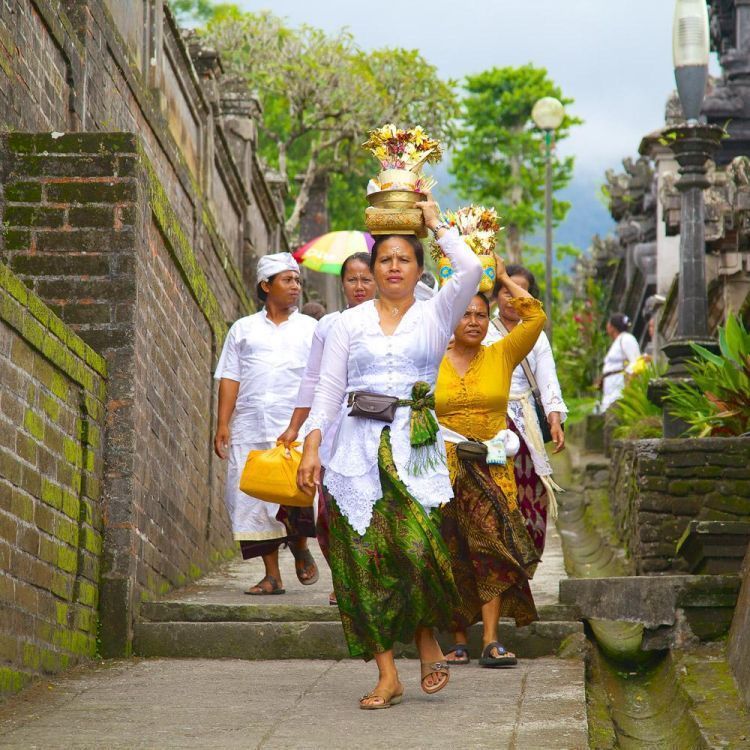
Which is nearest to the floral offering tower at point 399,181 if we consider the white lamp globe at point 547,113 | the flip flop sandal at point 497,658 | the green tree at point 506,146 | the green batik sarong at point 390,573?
the green batik sarong at point 390,573

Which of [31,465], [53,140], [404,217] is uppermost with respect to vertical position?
[53,140]

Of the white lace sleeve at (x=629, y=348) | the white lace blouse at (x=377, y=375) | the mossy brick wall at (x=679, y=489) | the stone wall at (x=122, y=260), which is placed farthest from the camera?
the white lace sleeve at (x=629, y=348)

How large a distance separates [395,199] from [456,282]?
1.47 feet

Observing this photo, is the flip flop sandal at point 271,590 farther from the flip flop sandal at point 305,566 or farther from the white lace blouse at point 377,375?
the white lace blouse at point 377,375

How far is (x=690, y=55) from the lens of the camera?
1138cm

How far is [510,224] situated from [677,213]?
35671 mm

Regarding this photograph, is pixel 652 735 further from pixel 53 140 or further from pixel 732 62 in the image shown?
pixel 732 62

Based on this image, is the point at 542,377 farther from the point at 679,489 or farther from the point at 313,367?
the point at 313,367

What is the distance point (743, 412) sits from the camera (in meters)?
9.36

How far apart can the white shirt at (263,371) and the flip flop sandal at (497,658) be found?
255cm

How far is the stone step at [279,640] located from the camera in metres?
7.70

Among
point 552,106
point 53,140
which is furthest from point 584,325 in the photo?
point 53,140

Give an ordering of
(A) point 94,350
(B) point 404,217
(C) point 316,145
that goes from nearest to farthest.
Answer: (B) point 404,217, (A) point 94,350, (C) point 316,145

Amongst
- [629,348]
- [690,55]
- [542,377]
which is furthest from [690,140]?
[629,348]
